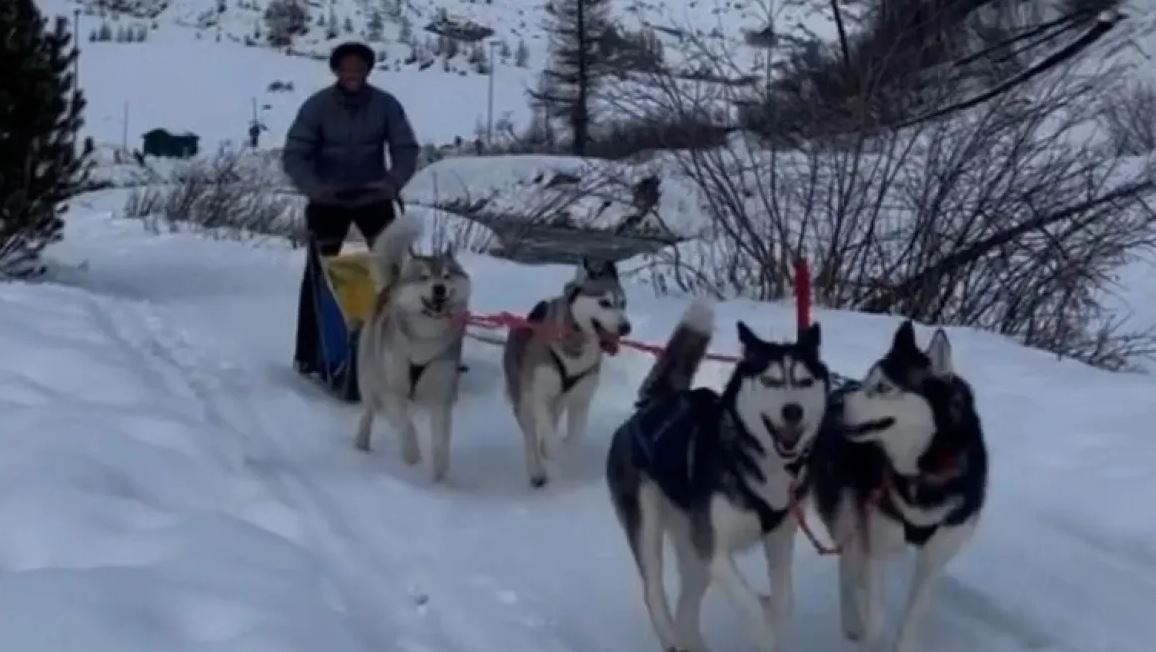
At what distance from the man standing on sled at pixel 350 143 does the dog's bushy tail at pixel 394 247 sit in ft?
3.51

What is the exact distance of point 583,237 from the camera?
13.2m

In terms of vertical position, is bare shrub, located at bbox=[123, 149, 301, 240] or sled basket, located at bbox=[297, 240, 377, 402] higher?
bare shrub, located at bbox=[123, 149, 301, 240]

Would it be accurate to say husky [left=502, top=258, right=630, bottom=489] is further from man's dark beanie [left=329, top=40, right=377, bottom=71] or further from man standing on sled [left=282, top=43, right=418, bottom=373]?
man's dark beanie [left=329, top=40, right=377, bottom=71]

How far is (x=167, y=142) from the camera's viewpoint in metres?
35.8

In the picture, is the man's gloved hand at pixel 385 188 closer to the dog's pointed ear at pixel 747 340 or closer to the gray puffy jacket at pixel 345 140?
the gray puffy jacket at pixel 345 140

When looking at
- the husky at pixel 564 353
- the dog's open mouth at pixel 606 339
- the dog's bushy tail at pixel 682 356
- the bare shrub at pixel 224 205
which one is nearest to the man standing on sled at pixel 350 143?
the husky at pixel 564 353

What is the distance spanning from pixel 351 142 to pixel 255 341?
5.37 feet

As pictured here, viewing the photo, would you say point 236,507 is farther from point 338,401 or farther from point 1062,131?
point 1062,131

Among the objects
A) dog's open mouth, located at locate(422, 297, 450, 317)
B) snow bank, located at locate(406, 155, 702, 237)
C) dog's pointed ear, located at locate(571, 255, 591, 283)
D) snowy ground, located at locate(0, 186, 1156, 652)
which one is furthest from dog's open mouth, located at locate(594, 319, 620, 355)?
snow bank, located at locate(406, 155, 702, 237)

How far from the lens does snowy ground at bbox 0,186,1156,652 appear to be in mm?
3814

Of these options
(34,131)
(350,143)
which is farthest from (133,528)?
(34,131)

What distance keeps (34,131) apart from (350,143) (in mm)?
3509

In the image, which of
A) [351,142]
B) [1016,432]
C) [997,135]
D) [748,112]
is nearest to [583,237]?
[748,112]

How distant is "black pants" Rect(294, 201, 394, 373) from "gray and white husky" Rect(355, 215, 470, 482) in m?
1.34
